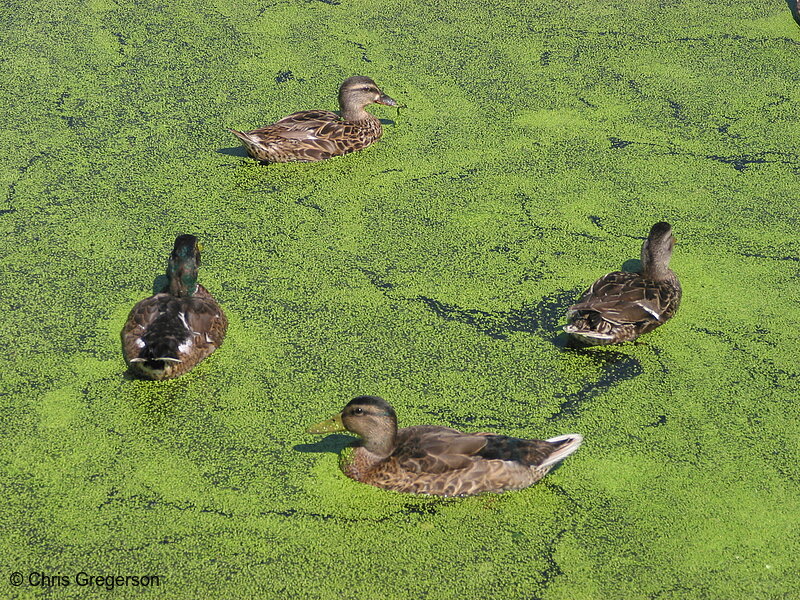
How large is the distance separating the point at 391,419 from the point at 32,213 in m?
2.79

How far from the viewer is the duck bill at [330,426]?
12.6ft

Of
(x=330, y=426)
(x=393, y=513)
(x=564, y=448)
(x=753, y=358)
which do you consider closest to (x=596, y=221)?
(x=753, y=358)

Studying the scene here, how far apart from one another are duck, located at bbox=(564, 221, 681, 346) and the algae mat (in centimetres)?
12

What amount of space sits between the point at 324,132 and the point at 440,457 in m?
2.81

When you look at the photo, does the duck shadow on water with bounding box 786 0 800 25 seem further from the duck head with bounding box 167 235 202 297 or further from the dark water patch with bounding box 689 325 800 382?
the duck head with bounding box 167 235 202 297

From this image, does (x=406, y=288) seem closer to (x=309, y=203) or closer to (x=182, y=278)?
(x=309, y=203)

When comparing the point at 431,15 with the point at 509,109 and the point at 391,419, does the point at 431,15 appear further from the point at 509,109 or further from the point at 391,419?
the point at 391,419

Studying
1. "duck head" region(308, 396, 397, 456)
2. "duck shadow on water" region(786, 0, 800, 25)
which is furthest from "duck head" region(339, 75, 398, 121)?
"duck shadow on water" region(786, 0, 800, 25)

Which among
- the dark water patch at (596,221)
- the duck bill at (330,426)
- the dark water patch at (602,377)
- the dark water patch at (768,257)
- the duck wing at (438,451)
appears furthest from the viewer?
the dark water patch at (596,221)

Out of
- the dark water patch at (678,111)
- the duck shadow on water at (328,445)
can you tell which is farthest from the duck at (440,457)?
the dark water patch at (678,111)

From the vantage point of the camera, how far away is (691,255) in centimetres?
523

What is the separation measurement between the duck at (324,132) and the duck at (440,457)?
2.48 metres

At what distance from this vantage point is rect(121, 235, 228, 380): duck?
14.0 feet

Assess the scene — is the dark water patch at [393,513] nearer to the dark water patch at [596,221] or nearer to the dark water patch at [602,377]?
the dark water patch at [602,377]
